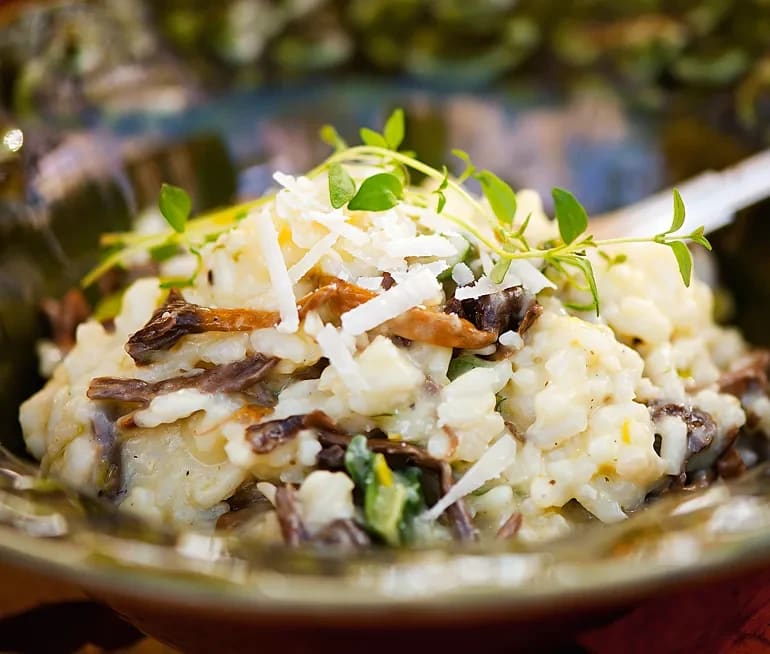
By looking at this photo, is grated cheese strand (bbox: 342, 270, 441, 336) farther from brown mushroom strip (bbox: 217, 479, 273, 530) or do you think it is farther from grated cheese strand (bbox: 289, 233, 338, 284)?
brown mushroom strip (bbox: 217, 479, 273, 530)

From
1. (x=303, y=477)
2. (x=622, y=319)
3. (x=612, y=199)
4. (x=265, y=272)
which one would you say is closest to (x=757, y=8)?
(x=612, y=199)

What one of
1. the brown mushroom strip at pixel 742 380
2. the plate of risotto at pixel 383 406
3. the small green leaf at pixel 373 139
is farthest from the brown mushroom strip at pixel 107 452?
the brown mushroom strip at pixel 742 380

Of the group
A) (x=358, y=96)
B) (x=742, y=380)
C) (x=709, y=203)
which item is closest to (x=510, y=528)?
(x=742, y=380)

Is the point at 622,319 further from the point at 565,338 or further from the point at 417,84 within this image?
the point at 417,84

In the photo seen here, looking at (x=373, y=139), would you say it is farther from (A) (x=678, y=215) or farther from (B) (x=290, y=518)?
(B) (x=290, y=518)

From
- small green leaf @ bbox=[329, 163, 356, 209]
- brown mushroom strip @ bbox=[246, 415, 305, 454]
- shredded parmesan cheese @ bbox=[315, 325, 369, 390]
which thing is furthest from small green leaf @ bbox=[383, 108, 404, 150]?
brown mushroom strip @ bbox=[246, 415, 305, 454]

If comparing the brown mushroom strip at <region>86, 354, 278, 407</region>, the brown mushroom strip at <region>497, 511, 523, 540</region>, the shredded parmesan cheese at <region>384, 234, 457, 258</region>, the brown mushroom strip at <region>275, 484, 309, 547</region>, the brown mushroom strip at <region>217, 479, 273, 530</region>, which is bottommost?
the brown mushroom strip at <region>497, 511, 523, 540</region>
